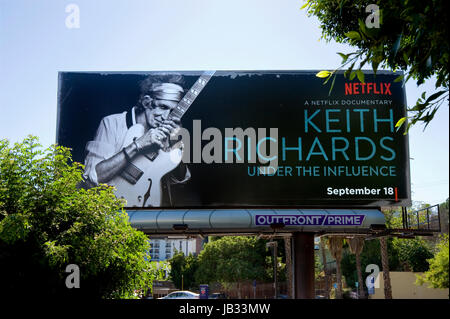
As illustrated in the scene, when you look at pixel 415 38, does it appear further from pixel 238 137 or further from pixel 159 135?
pixel 159 135

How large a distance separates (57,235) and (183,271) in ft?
152

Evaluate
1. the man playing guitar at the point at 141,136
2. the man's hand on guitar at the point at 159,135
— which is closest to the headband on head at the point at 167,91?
the man playing guitar at the point at 141,136

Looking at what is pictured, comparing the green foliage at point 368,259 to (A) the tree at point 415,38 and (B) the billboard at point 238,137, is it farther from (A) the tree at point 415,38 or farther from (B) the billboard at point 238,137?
(A) the tree at point 415,38

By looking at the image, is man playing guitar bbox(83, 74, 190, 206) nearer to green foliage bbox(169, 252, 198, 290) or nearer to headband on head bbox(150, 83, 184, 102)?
headband on head bbox(150, 83, 184, 102)

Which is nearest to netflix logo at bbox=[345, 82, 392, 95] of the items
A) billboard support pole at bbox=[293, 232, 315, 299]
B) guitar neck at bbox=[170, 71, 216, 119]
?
guitar neck at bbox=[170, 71, 216, 119]

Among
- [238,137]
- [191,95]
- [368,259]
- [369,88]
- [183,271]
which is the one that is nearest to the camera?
[238,137]

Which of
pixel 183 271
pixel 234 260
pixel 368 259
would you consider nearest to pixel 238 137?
pixel 234 260

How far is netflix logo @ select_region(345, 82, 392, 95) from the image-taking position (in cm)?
1838

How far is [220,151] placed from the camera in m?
18.1

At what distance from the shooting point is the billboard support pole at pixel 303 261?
18.1m

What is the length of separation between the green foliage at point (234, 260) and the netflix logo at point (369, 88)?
1058 inches

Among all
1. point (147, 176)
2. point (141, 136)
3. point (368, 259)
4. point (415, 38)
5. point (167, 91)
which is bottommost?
point (368, 259)

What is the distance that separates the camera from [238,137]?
59.5 feet
